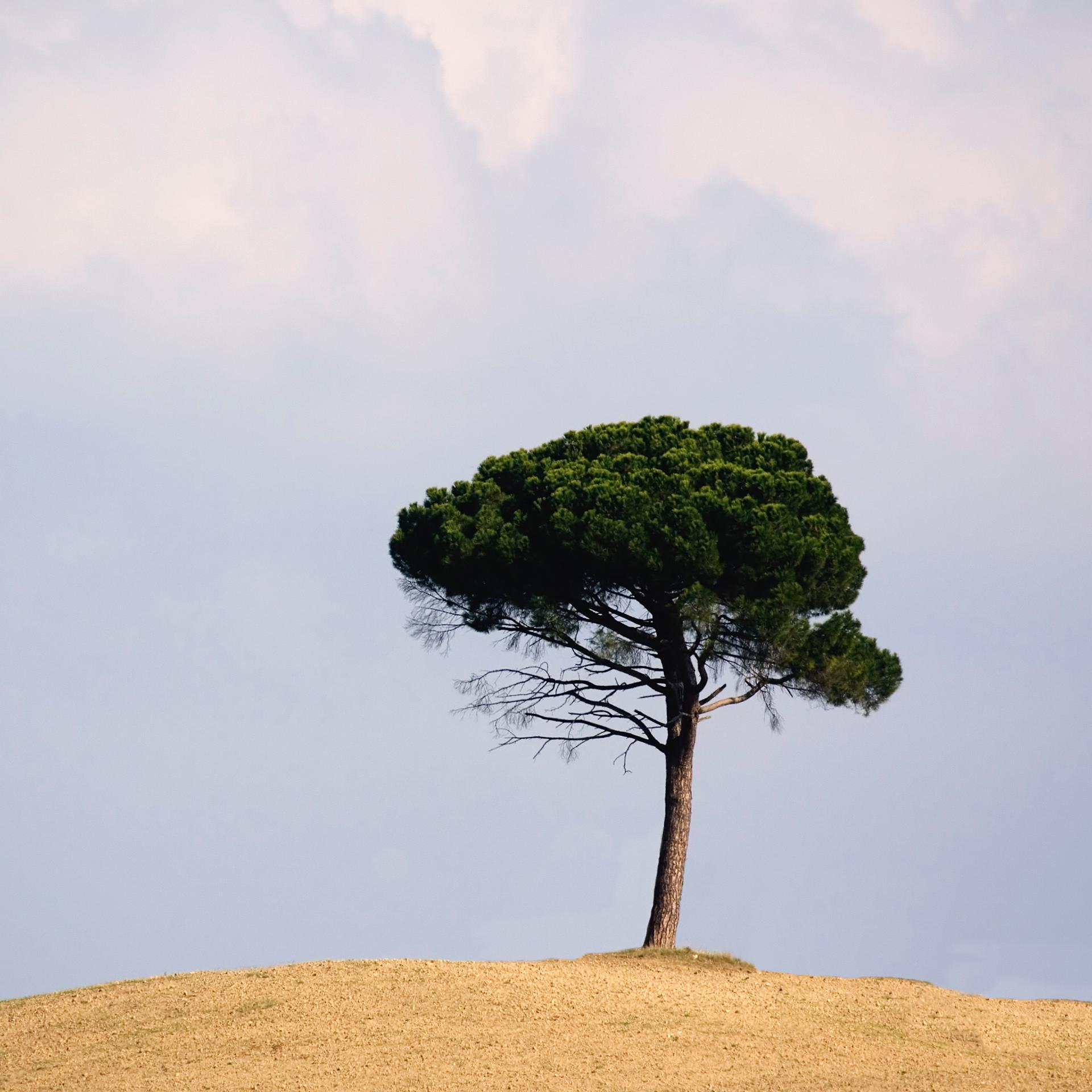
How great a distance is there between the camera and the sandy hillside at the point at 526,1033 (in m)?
13.1

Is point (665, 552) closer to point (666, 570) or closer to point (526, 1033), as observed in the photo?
point (666, 570)

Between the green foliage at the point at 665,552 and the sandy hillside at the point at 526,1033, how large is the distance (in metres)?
5.10

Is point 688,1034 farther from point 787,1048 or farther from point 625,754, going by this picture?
point 625,754

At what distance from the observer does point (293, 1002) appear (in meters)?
15.4

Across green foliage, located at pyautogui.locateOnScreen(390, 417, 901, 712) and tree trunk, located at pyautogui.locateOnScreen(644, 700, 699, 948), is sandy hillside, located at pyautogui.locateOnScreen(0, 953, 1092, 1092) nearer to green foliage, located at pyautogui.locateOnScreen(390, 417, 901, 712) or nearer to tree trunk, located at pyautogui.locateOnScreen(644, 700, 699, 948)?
tree trunk, located at pyautogui.locateOnScreen(644, 700, 699, 948)

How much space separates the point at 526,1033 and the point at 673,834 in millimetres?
6026

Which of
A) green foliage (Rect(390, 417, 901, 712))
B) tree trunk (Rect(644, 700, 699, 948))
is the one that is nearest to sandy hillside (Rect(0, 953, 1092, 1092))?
tree trunk (Rect(644, 700, 699, 948))

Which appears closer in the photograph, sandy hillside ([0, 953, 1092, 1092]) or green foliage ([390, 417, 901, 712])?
sandy hillside ([0, 953, 1092, 1092])

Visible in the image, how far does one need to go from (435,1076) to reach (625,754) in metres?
8.22

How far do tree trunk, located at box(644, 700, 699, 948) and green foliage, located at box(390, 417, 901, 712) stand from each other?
45.6 inches

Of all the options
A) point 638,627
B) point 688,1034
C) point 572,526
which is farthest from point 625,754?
point 688,1034

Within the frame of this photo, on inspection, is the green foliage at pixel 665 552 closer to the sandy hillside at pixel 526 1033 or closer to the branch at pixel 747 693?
the branch at pixel 747 693

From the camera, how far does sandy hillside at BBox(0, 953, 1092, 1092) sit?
13133mm

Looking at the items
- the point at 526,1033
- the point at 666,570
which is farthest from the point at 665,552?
the point at 526,1033
